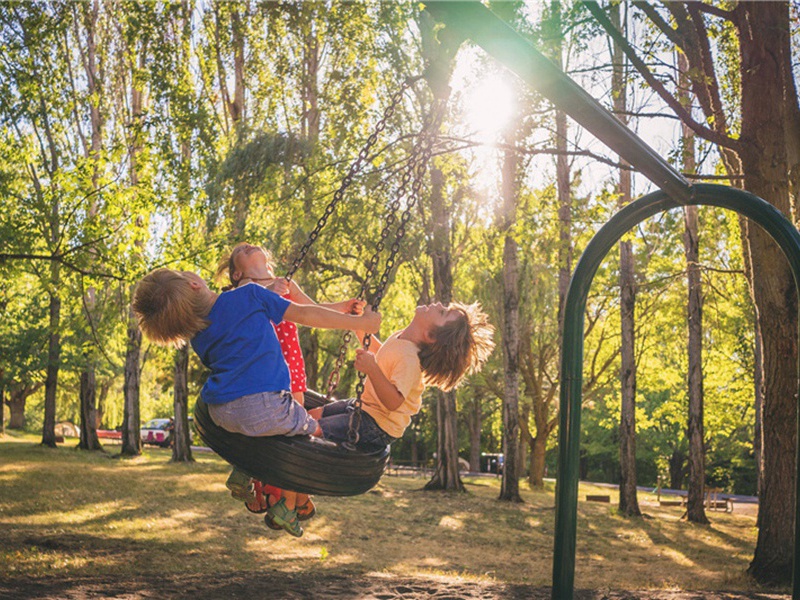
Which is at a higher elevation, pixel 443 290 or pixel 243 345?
pixel 443 290

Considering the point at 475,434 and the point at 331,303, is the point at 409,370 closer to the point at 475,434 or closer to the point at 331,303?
the point at 331,303

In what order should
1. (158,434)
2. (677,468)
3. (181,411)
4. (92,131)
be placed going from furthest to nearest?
1. (677,468)
2. (158,434)
3. (181,411)
4. (92,131)

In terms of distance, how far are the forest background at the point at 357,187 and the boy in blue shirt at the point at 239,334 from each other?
3.98 ft

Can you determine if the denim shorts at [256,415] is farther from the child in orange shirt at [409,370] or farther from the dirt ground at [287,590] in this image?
the dirt ground at [287,590]

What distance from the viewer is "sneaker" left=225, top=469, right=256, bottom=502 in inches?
155

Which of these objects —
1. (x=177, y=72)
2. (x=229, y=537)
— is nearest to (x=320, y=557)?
(x=229, y=537)

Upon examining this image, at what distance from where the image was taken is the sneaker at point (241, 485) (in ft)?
12.9

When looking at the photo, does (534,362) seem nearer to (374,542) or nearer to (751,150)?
(374,542)

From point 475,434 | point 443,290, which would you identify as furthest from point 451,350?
point 475,434

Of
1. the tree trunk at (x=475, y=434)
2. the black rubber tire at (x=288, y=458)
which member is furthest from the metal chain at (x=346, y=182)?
the tree trunk at (x=475, y=434)

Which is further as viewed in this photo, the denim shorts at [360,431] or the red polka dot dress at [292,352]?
the red polka dot dress at [292,352]

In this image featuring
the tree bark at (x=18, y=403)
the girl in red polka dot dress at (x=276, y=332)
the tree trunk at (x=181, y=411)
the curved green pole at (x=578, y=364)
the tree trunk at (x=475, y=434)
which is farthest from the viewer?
the tree bark at (x=18, y=403)

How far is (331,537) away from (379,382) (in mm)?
9911

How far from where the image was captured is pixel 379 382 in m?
3.80
